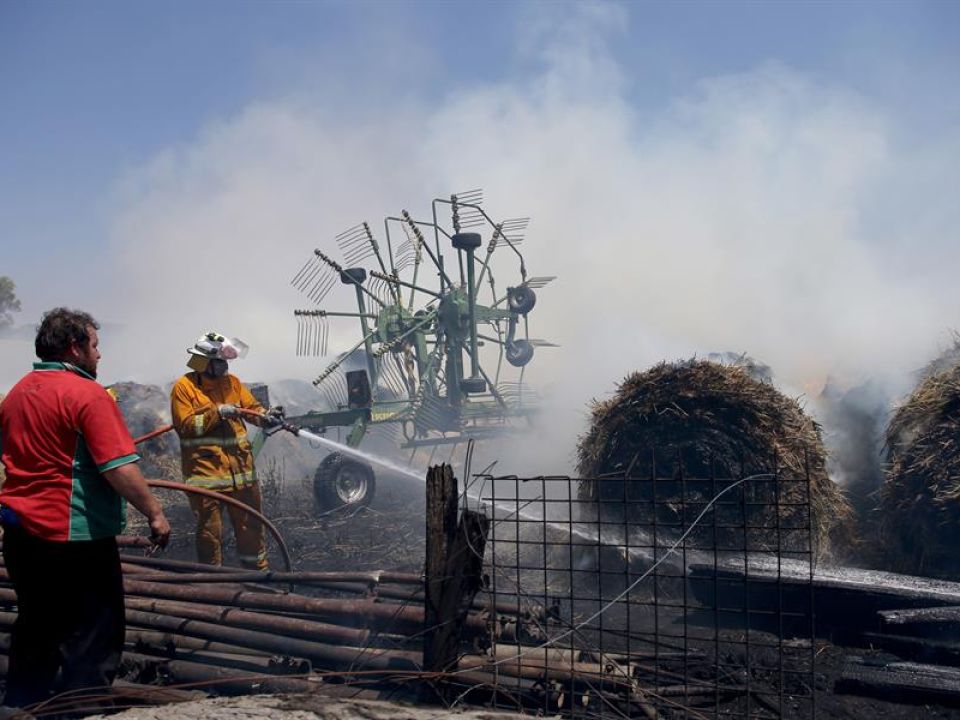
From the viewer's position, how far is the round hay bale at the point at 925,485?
239 inches

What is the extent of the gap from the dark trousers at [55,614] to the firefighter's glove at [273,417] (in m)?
3.07

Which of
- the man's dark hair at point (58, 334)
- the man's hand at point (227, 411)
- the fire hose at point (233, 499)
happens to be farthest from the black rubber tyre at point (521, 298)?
the man's dark hair at point (58, 334)

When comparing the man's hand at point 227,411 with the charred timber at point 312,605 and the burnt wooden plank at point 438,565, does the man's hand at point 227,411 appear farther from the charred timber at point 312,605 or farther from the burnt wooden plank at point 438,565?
the burnt wooden plank at point 438,565

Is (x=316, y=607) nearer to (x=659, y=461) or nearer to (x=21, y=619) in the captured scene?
(x=21, y=619)

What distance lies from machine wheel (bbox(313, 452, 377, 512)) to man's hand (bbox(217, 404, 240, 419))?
135 inches

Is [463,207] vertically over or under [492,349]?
over

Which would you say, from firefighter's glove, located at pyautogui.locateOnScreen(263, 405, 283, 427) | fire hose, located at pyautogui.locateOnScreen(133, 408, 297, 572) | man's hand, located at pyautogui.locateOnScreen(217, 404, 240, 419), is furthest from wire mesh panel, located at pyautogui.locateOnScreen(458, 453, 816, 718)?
man's hand, located at pyautogui.locateOnScreen(217, 404, 240, 419)

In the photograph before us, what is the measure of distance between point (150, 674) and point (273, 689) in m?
0.93

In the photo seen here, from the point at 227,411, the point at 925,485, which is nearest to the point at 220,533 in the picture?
the point at 227,411

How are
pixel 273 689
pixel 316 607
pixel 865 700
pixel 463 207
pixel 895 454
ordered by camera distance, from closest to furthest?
pixel 273 689 → pixel 865 700 → pixel 316 607 → pixel 895 454 → pixel 463 207

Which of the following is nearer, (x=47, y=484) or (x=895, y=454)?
(x=47, y=484)

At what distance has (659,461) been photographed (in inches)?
271

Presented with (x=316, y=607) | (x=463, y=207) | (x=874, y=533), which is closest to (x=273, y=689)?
(x=316, y=607)

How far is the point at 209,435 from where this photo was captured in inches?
259
